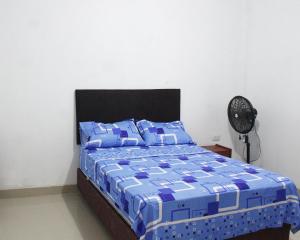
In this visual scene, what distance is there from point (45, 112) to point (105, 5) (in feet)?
4.74

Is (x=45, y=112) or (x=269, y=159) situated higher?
(x=45, y=112)

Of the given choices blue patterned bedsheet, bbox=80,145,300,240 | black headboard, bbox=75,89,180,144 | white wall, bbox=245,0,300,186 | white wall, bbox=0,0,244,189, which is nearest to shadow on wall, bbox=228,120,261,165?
white wall, bbox=245,0,300,186

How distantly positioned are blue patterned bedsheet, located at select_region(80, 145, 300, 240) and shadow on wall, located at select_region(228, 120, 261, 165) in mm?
1626

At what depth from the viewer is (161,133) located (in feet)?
13.1

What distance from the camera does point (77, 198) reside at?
12.8 ft

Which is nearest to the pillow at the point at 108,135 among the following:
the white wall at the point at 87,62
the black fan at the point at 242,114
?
the white wall at the point at 87,62

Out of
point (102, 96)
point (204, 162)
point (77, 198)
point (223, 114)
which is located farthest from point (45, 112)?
point (223, 114)

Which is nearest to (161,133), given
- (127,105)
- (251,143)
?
(127,105)

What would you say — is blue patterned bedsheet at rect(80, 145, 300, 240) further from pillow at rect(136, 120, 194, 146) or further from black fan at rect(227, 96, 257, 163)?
black fan at rect(227, 96, 257, 163)

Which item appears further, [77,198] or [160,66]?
[160,66]

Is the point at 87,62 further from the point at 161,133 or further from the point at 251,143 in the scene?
the point at 251,143

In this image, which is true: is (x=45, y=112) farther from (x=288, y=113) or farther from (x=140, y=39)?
(x=288, y=113)

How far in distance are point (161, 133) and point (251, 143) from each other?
1548 mm

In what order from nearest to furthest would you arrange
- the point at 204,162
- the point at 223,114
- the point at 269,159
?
the point at 204,162
the point at 269,159
the point at 223,114
